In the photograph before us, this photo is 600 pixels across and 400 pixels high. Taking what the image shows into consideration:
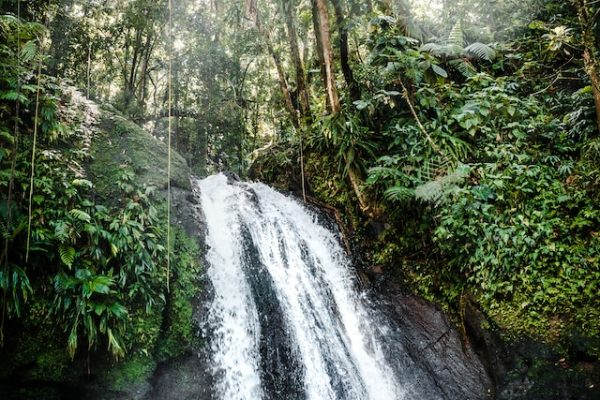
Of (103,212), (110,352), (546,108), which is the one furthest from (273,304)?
(546,108)

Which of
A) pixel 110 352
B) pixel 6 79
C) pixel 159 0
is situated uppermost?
pixel 159 0

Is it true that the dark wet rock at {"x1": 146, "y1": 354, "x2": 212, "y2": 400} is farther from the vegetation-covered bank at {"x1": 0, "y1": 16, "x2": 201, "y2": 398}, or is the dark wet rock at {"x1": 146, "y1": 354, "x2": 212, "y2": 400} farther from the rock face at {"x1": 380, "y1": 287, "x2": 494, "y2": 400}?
the rock face at {"x1": 380, "y1": 287, "x2": 494, "y2": 400}

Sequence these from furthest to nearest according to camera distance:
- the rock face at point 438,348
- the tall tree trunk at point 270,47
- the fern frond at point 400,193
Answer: the tall tree trunk at point 270,47 → the fern frond at point 400,193 → the rock face at point 438,348

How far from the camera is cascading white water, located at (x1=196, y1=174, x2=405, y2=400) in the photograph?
5.25 m

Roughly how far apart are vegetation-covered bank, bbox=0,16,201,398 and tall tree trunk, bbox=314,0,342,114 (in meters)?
3.91

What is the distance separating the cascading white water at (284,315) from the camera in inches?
207

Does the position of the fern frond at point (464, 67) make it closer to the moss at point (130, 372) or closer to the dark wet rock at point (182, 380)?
the dark wet rock at point (182, 380)

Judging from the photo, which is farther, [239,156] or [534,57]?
[239,156]

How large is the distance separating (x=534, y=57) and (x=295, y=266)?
677cm

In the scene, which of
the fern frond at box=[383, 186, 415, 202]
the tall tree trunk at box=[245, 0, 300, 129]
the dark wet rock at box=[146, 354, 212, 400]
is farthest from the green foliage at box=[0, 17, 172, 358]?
the tall tree trunk at box=[245, 0, 300, 129]

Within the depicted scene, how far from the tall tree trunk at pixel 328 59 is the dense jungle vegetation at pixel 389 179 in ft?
0.12

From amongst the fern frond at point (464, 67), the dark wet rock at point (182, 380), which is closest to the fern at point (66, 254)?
the dark wet rock at point (182, 380)

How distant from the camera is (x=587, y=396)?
4.63 m

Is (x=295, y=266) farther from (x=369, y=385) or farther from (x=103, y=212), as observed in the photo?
(x=103, y=212)
